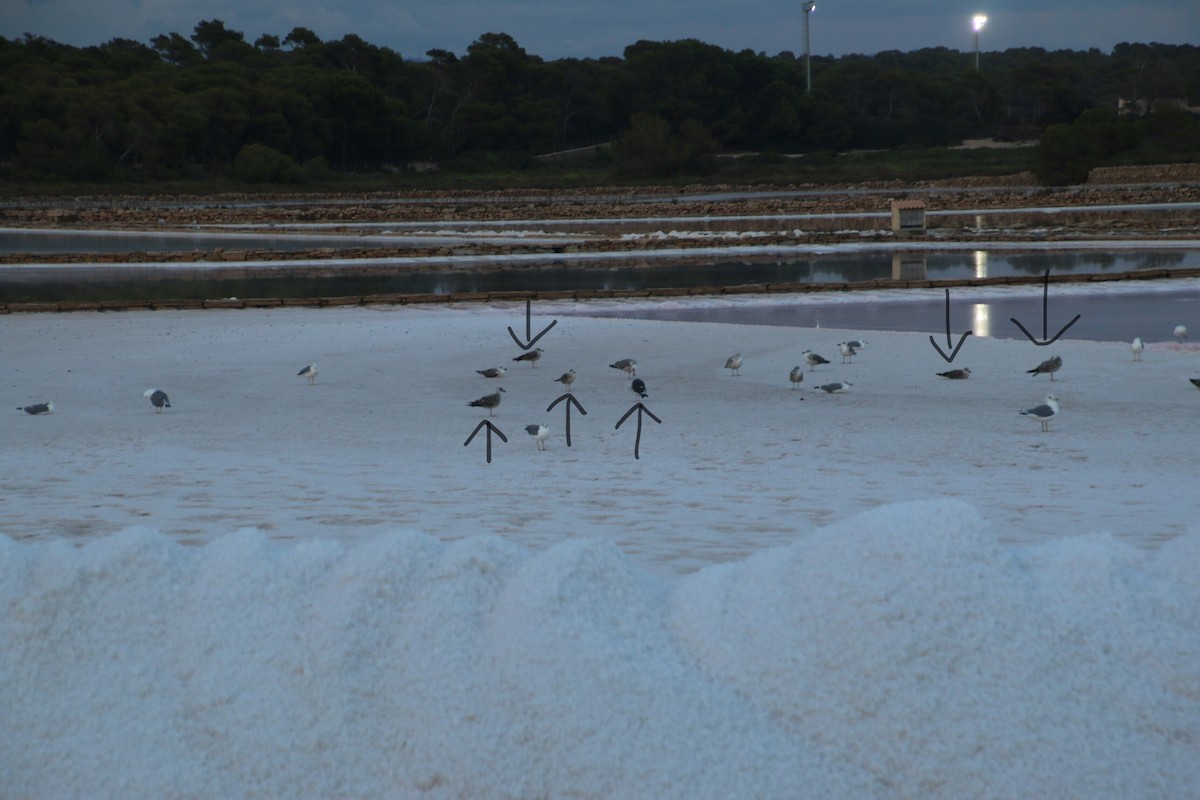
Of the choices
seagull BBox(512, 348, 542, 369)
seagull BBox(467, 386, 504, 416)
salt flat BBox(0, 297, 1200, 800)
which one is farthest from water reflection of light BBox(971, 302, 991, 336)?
salt flat BBox(0, 297, 1200, 800)

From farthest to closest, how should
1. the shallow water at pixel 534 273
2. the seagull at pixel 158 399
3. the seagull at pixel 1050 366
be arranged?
the shallow water at pixel 534 273, the seagull at pixel 1050 366, the seagull at pixel 158 399

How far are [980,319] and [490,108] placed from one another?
6572cm

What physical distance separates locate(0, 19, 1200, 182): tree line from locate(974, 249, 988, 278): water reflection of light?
2847 centimetres

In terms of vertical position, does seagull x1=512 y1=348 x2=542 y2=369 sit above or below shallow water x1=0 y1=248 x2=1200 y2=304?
below

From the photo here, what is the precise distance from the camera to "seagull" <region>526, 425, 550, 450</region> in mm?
7699

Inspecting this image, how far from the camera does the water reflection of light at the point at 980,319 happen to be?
534 inches

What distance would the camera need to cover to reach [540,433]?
771 centimetres

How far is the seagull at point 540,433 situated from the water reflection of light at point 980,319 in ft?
22.6

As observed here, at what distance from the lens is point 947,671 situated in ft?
9.71

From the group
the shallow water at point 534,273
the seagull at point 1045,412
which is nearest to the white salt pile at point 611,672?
the seagull at point 1045,412

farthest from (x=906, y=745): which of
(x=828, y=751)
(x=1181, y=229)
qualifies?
(x=1181, y=229)

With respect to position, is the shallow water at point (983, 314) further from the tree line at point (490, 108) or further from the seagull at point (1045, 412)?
the tree line at point (490, 108)

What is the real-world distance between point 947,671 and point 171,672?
1908 millimetres

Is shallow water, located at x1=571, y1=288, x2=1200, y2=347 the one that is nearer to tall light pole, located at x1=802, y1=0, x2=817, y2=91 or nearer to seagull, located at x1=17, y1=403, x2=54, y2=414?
seagull, located at x1=17, y1=403, x2=54, y2=414
